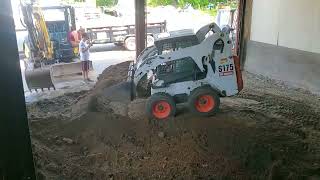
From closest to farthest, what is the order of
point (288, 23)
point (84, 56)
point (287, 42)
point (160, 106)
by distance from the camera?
point (160, 106) < point (288, 23) < point (287, 42) < point (84, 56)

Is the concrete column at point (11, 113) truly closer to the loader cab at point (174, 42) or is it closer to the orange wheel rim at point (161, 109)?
the orange wheel rim at point (161, 109)

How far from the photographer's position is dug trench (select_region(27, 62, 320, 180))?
15.8 ft

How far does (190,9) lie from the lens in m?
15.7

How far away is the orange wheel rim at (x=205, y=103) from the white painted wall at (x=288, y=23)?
362 centimetres

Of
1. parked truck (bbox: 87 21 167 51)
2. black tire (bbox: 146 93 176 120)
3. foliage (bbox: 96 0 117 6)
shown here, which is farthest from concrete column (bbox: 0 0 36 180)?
foliage (bbox: 96 0 117 6)

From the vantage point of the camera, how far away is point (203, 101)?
6.66 meters

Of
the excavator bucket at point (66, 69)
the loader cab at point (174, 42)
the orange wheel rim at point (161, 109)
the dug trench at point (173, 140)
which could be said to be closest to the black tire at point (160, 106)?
the orange wheel rim at point (161, 109)

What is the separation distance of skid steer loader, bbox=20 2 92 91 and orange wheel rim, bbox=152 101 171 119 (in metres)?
3.40

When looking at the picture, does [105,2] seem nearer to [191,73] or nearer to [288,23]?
[288,23]

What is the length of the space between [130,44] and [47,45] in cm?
454

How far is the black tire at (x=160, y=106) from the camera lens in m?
6.52

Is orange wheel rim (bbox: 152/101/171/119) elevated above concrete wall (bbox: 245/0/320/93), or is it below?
below

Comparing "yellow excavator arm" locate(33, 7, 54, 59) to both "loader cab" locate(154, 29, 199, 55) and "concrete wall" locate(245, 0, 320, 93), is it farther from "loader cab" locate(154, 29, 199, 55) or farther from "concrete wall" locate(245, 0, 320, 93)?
Answer: "concrete wall" locate(245, 0, 320, 93)

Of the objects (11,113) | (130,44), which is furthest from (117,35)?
(11,113)
